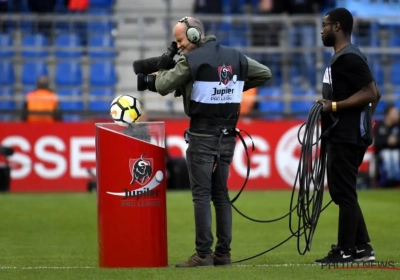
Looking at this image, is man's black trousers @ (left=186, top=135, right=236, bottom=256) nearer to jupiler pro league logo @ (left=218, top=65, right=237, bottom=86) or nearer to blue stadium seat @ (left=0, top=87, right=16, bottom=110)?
jupiler pro league logo @ (left=218, top=65, right=237, bottom=86)

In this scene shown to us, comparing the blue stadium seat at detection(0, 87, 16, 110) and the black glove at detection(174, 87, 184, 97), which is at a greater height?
the black glove at detection(174, 87, 184, 97)

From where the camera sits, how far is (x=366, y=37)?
2405 cm

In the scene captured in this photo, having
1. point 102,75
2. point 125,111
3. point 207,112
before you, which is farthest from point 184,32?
point 102,75

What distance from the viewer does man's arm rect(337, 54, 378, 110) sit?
928 cm

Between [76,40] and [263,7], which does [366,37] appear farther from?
[76,40]

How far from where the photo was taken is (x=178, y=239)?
499 inches

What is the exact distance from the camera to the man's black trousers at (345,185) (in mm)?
9422

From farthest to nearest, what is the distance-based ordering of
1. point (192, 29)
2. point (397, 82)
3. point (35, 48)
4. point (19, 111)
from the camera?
point (397, 82) → point (35, 48) → point (19, 111) → point (192, 29)

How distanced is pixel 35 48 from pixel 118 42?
201 cm

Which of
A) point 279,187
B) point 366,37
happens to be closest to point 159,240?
point 279,187

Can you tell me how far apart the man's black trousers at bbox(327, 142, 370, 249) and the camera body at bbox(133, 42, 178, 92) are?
5.50ft

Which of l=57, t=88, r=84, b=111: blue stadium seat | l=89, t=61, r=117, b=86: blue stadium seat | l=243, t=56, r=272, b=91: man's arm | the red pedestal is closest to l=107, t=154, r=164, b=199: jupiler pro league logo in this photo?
the red pedestal

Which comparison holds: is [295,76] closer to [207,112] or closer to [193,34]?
[207,112]

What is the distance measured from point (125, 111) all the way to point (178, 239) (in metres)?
3.56
